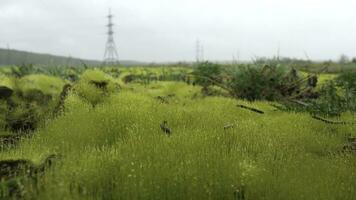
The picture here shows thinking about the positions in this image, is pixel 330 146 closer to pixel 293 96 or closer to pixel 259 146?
pixel 259 146

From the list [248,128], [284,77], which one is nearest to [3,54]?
[284,77]

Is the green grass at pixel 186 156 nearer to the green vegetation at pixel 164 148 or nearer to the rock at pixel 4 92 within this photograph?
the green vegetation at pixel 164 148

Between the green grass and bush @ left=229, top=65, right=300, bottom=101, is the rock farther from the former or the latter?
bush @ left=229, top=65, right=300, bottom=101

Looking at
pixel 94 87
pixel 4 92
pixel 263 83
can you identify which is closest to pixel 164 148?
pixel 94 87

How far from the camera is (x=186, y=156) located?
171 inches

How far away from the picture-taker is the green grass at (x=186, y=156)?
3746mm

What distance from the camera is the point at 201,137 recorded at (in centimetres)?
506

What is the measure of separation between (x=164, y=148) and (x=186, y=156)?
0.36 metres

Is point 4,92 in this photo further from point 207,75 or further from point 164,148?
point 207,75

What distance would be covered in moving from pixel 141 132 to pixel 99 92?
11.6 ft

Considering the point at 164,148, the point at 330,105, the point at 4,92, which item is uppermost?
the point at 4,92

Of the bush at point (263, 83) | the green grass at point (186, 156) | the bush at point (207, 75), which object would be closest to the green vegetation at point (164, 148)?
the green grass at point (186, 156)

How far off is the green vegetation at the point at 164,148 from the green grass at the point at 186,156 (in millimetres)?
11

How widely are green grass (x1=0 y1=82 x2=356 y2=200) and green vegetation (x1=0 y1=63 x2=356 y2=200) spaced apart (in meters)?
0.01
